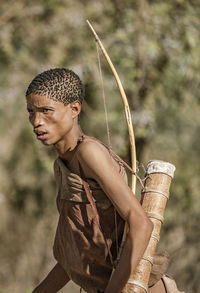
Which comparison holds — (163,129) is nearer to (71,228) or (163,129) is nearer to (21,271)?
(21,271)

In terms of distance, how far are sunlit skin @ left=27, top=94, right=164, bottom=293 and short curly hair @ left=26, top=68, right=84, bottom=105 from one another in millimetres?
22

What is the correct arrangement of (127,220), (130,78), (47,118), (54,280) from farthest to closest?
1. (130,78)
2. (54,280)
3. (47,118)
4. (127,220)

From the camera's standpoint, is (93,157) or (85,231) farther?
(85,231)

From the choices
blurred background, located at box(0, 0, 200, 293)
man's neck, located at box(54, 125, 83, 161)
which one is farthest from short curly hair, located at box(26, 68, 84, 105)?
blurred background, located at box(0, 0, 200, 293)

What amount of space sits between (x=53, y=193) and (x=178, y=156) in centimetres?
215

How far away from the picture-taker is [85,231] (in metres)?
2.22

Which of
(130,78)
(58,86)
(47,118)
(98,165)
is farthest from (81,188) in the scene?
(130,78)

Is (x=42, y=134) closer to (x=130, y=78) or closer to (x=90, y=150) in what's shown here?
(x=90, y=150)

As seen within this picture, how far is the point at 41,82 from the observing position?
2158 mm

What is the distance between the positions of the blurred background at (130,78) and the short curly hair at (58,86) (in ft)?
9.52

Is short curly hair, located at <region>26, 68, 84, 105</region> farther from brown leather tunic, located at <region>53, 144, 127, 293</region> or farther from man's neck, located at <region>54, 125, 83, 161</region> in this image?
brown leather tunic, located at <region>53, 144, 127, 293</region>

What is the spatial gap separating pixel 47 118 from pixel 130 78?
12.0 ft

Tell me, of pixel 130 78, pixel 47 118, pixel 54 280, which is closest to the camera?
pixel 47 118

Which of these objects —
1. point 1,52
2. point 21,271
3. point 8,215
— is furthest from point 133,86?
point 8,215
